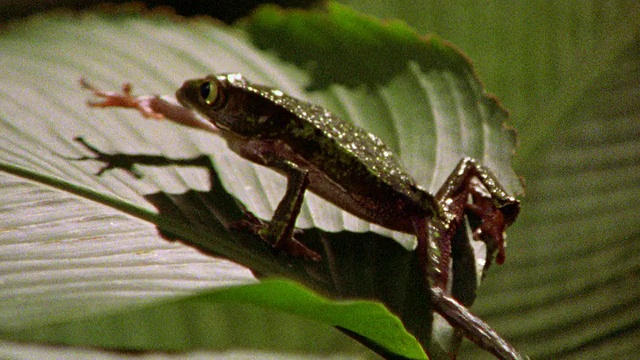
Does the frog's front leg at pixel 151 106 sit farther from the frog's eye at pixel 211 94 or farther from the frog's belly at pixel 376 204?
the frog's belly at pixel 376 204

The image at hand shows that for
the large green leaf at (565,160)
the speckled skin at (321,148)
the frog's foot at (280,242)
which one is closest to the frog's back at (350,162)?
the speckled skin at (321,148)

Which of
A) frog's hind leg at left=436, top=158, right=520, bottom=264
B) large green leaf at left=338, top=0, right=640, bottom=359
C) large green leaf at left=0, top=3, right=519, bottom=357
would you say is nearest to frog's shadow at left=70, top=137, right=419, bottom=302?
large green leaf at left=0, top=3, right=519, bottom=357

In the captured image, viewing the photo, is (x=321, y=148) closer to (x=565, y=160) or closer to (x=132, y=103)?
(x=132, y=103)

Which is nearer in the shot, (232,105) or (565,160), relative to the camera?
(232,105)

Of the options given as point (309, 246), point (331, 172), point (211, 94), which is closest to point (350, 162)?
point (331, 172)

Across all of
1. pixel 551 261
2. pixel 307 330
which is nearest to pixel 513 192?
pixel 551 261

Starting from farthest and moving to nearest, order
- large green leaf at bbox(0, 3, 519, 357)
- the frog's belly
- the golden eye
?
the golden eye < the frog's belly < large green leaf at bbox(0, 3, 519, 357)

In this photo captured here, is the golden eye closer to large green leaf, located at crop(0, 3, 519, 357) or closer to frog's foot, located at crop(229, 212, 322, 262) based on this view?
large green leaf, located at crop(0, 3, 519, 357)
